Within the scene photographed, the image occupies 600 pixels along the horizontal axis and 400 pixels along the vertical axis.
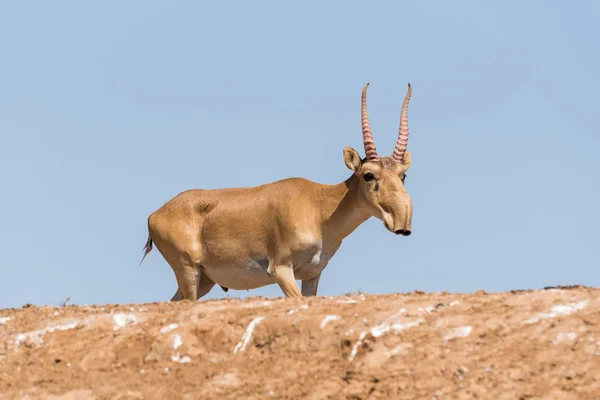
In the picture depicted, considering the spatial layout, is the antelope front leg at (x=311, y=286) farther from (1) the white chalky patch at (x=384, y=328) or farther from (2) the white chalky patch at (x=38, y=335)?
(1) the white chalky patch at (x=384, y=328)

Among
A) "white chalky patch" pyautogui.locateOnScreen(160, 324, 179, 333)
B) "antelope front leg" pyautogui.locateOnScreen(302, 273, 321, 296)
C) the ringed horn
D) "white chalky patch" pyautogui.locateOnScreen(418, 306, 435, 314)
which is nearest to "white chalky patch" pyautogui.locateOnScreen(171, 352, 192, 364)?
"white chalky patch" pyautogui.locateOnScreen(160, 324, 179, 333)

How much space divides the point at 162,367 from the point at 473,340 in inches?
143

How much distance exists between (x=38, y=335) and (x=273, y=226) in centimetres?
580

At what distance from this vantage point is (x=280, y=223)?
1942 centimetres

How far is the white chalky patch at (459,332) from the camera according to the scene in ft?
41.3

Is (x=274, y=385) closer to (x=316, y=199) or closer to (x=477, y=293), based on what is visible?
(x=477, y=293)

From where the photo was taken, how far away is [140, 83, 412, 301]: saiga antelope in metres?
A: 19.1

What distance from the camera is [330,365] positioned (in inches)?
497

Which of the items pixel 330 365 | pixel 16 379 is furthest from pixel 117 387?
pixel 330 365

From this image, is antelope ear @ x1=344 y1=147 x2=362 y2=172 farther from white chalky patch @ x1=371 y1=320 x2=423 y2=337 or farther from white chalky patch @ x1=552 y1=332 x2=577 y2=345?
white chalky patch @ x1=552 y1=332 x2=577 y2=345

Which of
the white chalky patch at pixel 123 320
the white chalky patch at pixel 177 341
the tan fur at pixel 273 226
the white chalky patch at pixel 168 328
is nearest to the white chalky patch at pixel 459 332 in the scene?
the white chalky patch at pixel 177 341

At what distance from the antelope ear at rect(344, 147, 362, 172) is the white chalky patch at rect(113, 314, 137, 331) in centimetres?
608

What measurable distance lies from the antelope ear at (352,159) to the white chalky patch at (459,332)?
23.8 ft

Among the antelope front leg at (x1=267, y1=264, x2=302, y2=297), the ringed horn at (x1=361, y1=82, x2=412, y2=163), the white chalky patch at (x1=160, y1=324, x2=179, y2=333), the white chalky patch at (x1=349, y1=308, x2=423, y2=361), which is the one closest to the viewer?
the white chalky patch at (x1=349, y1=308, x2=423, y2=361)
